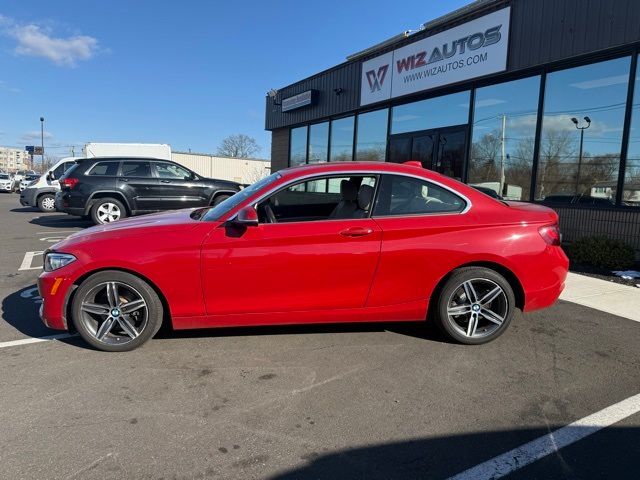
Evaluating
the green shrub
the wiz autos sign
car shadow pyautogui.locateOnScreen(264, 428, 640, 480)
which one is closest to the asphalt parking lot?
car shadow pyautogui.locateOnScreen(264, 428, 640, 480)

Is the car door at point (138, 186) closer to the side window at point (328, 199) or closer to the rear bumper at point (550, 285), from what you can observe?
the side window at point (328, 199)

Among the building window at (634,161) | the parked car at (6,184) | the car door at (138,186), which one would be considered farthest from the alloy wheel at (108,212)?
the parked car at (6,184)

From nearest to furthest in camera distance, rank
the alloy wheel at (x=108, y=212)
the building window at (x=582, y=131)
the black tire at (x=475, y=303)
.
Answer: the black tire at (x=475, y=303) → the building window at (x=582, y=131) → the alloy wheel at (x=108, y=212)

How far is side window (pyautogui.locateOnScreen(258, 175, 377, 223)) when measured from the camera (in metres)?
4.09

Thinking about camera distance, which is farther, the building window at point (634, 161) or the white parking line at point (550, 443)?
the building window at point (634, 161)

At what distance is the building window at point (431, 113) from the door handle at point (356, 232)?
8088 mm

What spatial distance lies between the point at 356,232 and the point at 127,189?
348 inches

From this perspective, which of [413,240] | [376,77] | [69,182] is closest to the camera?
[413,240]

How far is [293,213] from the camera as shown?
494cm

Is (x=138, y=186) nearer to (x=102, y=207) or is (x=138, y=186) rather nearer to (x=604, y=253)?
(x=102, y=207)

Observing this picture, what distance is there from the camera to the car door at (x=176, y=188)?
11.2m

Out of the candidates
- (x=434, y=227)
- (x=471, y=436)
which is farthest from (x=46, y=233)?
(x=471, y=436)

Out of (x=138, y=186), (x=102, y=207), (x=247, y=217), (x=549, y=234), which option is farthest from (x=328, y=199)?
(x=102, y=207)

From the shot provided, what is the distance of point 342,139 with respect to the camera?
15.6 meters
